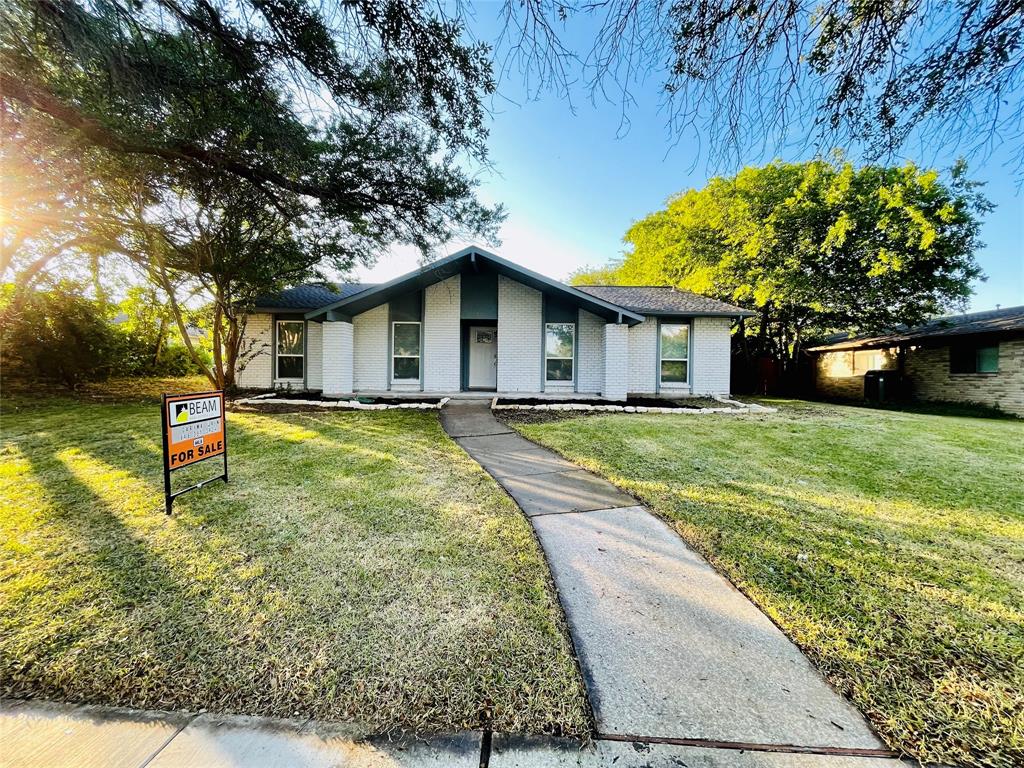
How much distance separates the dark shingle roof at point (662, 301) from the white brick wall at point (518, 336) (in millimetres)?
2362

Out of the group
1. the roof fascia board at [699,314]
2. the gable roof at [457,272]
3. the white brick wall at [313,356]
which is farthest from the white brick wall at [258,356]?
the roof fascia board at [699,314]

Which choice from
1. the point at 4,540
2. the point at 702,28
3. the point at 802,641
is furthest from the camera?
the point at 4,540

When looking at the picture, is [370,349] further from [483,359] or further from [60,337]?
[60,337]

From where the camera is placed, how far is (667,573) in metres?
2.75

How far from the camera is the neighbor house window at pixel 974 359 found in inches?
505

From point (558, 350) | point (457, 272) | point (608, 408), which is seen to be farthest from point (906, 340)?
point (457, 272)

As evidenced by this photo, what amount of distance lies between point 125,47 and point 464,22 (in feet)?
10.4

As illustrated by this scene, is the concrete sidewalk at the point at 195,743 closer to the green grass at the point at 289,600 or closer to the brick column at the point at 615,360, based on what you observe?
the green grass at the point at 289,600

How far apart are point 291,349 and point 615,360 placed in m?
10.3

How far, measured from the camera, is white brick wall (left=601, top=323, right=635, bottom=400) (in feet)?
35.7

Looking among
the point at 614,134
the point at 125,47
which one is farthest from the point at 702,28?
the point at 125,47

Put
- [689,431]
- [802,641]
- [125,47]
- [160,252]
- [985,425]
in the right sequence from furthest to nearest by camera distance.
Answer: [985,425] < [160,252] < [689,431] < [125,47] < [802,641]

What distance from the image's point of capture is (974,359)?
1338 cm

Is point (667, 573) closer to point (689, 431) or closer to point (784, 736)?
point (784, 736)
